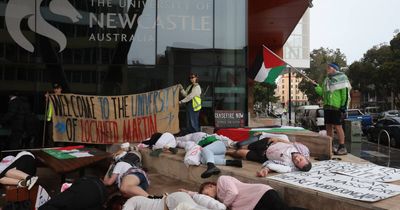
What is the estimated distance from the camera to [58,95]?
10.2 m

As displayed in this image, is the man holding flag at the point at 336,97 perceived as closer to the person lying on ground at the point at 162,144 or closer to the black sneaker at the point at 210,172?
the black sneaker at the point at 210,172

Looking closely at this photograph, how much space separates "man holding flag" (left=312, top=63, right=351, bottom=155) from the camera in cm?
769

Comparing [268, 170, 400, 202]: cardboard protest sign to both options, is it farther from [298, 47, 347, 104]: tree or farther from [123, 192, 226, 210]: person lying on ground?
[298, 47, 347, 104]: tree

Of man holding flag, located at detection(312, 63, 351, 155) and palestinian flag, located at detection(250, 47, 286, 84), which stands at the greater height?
palestinian flag, located at detection(250, 47, 286, 84)

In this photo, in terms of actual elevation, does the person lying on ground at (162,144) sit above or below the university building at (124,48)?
below

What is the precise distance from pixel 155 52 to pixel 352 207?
10.4 metres

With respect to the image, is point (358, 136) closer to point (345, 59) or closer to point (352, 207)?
point (352, 207)

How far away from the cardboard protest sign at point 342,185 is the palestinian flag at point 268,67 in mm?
8827

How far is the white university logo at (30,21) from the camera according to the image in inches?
488

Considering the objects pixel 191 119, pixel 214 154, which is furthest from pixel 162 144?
pixel 191 119

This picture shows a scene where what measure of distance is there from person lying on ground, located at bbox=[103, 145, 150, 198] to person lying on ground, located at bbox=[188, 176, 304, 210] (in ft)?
3.52

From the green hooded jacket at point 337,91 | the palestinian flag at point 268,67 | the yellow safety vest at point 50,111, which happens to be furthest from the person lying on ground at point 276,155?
the palestinian flag at point 268,67

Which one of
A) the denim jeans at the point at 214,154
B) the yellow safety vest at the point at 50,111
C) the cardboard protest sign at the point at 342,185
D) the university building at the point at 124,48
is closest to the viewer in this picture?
the cardboard protest sign at the point at 342,185

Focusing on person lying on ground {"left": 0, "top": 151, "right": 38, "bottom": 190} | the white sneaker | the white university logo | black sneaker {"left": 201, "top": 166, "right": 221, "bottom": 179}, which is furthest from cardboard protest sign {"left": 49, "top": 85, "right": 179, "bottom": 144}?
the white sneaker
